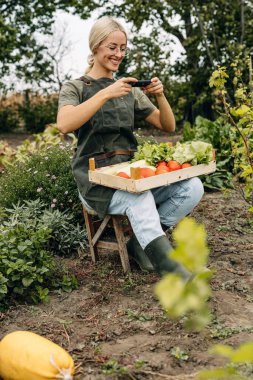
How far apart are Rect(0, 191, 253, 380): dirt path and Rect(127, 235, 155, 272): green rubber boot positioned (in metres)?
0.06

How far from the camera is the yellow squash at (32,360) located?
2176 millimetres

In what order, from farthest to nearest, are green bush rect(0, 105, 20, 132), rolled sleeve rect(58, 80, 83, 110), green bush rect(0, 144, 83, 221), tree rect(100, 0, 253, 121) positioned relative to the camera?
1. green bush rect(0, 105, 20, 132)
2. tree rect(100, 0, 253, 121)
3. green bush rect(0, 144, 83, 221)
4. rolled sleeve rect(58, 80, 83, 110)

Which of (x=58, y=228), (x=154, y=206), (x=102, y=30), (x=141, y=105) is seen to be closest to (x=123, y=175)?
(x=154, y=206)

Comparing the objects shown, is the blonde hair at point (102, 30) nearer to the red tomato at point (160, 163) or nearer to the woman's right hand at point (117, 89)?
the woman's right hand at point (117, 89)

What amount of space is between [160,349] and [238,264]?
1.25 m

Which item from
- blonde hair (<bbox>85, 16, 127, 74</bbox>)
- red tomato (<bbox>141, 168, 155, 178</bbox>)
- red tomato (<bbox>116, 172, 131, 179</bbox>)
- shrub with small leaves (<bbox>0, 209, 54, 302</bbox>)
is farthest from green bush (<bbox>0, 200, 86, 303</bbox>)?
blonde hair (<bbox>85, 16, 127, 74</bbox>)

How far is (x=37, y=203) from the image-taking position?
14.0 ft

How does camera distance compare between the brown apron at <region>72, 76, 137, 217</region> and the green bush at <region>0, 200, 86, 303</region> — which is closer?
the green bush at <region>0, 200, 86, 303</region>

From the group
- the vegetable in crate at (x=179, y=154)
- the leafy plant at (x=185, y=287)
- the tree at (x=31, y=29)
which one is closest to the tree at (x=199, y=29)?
the tree at (x=31, y=29)

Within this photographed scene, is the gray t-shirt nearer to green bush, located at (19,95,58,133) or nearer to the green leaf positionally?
the green leaf

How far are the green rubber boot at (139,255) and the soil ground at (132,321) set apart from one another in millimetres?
52

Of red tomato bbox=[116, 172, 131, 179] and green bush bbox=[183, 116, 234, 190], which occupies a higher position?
red tomato bbox=[116, 172, 131, 179]

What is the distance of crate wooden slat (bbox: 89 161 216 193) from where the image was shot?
3.04 meters

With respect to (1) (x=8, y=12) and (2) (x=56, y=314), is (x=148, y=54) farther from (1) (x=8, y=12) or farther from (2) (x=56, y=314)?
(2) (x=56, y=314)
